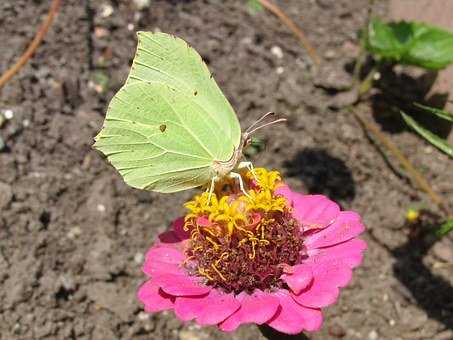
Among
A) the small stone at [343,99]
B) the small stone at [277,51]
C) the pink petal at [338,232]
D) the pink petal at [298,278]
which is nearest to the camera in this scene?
the pink petal at [298,278]

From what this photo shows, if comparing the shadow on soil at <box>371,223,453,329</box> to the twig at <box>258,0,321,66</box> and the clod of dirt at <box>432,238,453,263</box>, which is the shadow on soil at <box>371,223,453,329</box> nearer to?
the clod of dirt at <box>432,238,453,263</box>

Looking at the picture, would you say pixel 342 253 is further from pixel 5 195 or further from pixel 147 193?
pixel 5 195

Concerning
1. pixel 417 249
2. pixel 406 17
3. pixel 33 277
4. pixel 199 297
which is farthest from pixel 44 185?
pixel 406 17

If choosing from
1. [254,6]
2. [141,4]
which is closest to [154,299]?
[141,4]

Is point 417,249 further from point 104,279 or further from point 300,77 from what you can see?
point 104,279

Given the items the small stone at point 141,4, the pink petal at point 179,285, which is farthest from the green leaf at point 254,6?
the pink petal at point 179,285

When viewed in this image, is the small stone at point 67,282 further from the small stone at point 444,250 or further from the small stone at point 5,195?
the small stone at point 444,250
